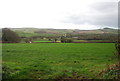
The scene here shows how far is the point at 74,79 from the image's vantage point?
9.05 metres

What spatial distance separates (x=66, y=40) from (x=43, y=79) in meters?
72.3

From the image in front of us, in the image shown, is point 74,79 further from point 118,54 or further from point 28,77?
point 118,54

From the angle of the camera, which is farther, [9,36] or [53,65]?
[9,36]

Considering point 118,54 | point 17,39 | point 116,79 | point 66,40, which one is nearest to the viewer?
point 116,79

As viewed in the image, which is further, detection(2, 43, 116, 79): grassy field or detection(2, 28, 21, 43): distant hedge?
detection(2, 28, 21, 43): distant hedge

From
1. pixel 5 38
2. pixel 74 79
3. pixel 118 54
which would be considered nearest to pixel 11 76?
pixel 74 79

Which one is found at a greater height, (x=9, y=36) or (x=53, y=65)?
(x=9, y=36)

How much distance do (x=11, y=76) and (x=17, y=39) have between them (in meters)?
63.0

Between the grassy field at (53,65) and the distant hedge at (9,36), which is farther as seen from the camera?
the distant hedge at (9,36)

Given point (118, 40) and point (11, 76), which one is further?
point (118, 40)

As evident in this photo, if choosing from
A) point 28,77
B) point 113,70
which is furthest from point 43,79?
point 113,70

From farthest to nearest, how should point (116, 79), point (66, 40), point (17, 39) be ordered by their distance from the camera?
1. point (66, 40)
2. point (17, 39)
3. point (116, 79)

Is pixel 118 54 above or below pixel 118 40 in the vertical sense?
below

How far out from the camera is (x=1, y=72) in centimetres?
938
